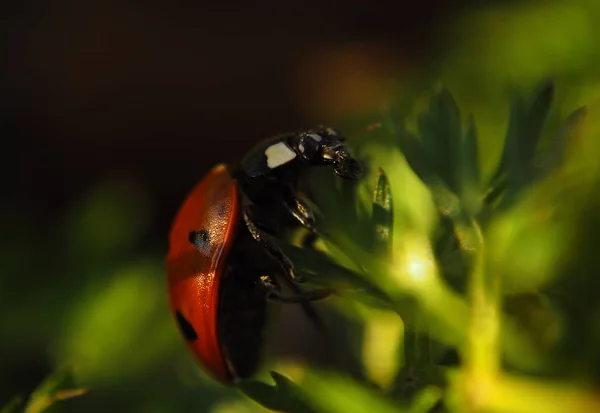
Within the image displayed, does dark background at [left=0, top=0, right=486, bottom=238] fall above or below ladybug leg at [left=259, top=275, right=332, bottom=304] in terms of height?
above

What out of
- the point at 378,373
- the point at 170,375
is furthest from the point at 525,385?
the point at 170,375

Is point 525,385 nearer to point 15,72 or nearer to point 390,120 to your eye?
point 390,120

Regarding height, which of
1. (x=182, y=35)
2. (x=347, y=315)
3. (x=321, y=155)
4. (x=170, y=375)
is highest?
A: (x=182, y=35)

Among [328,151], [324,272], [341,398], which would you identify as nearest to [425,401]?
[341,398]

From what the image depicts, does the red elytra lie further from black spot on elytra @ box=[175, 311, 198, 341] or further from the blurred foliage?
the blurred foliage

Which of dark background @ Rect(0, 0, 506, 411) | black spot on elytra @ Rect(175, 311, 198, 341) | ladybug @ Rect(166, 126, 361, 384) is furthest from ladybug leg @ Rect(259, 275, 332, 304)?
dark background @ Rect(0, 0, 506, 411)

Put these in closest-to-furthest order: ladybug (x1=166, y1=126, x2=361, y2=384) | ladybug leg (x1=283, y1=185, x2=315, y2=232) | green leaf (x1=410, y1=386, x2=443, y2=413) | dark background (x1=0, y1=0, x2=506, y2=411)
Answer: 1. green leaf (x1=410, y1=386, x2=443, y2=413)
2. ladybug leg (x1=283, y1=185, x2=315, y2=232)
3. ladybug (x1=166, y1=126, x2=361, y2=384)
4. dark background (x1=0, y1=0, x2=506, y2=411)

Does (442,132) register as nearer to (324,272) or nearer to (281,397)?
(324,272)
